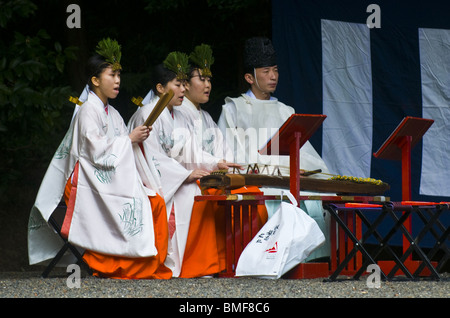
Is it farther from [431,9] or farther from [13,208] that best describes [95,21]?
[431,9]

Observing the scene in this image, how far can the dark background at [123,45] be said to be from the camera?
910 centimetres

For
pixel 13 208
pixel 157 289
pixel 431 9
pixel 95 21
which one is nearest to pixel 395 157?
pixel 431 9

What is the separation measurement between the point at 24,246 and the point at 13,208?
492mm

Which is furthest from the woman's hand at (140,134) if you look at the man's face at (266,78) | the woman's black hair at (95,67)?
the man's face at (266,78)

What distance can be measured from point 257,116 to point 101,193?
1820 mm

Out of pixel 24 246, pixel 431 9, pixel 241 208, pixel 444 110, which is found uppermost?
pixel 431 9

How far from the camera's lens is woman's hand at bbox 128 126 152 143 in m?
6.24

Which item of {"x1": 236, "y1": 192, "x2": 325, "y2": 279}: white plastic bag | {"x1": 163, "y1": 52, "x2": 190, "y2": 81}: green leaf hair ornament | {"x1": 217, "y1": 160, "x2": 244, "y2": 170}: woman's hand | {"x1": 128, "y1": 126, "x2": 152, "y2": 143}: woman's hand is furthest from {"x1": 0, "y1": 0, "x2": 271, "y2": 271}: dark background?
{"x1": 236, "y1": 192, "x2": 325, "y2": 279}: white plastic bag

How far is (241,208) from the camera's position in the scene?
254 inches

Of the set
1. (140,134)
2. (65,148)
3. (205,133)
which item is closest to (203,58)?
(205,133)

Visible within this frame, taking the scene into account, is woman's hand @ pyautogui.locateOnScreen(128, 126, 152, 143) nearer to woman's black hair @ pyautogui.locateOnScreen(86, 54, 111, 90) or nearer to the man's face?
woman's black hair @ pyautogui.locateOnScreen(86, 54, 111, 90)

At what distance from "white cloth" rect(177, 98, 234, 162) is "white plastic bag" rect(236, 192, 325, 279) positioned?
141 cm

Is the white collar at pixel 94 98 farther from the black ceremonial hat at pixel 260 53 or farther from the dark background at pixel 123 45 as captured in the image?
the dark background at pixel 123 45

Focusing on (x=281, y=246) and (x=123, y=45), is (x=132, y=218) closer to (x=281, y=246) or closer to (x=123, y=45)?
(x=281, y=246)
